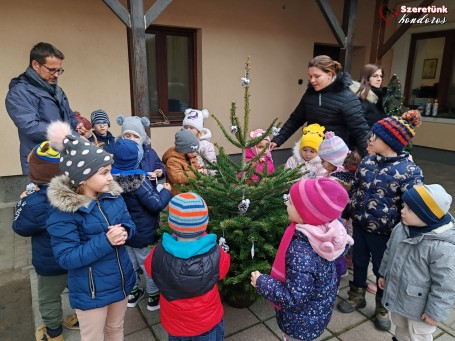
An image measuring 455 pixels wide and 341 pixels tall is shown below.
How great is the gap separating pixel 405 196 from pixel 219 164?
1376 mm

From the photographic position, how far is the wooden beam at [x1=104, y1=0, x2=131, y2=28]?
13.1 ft

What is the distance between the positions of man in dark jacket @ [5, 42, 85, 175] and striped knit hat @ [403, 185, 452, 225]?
3.15m

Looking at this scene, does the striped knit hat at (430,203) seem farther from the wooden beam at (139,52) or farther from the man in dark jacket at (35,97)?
the wooden beam at (139,52)

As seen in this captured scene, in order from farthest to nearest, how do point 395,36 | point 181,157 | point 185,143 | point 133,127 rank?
point 395,36 → point 133,127 → point 181,157 → point 185,143

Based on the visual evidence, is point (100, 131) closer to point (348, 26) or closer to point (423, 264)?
point (423, 264)

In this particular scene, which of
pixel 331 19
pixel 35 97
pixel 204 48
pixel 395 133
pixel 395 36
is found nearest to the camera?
pixel 395 133

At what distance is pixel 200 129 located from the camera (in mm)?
4410

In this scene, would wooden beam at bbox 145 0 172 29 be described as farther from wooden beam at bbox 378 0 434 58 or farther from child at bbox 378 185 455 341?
wooden beam at bbox 378 0 434 58

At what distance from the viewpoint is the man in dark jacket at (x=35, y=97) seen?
3.13 m

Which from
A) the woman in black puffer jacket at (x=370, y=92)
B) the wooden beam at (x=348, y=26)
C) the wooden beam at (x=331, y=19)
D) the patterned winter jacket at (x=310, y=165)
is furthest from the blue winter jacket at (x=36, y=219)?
the wooden beam at (x=348, y=26)

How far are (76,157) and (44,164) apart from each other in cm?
37

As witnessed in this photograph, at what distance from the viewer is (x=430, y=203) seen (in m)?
2.01

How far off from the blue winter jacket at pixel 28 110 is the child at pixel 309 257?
2.53 m

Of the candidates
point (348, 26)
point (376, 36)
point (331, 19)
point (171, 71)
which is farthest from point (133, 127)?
point (376, 36)
